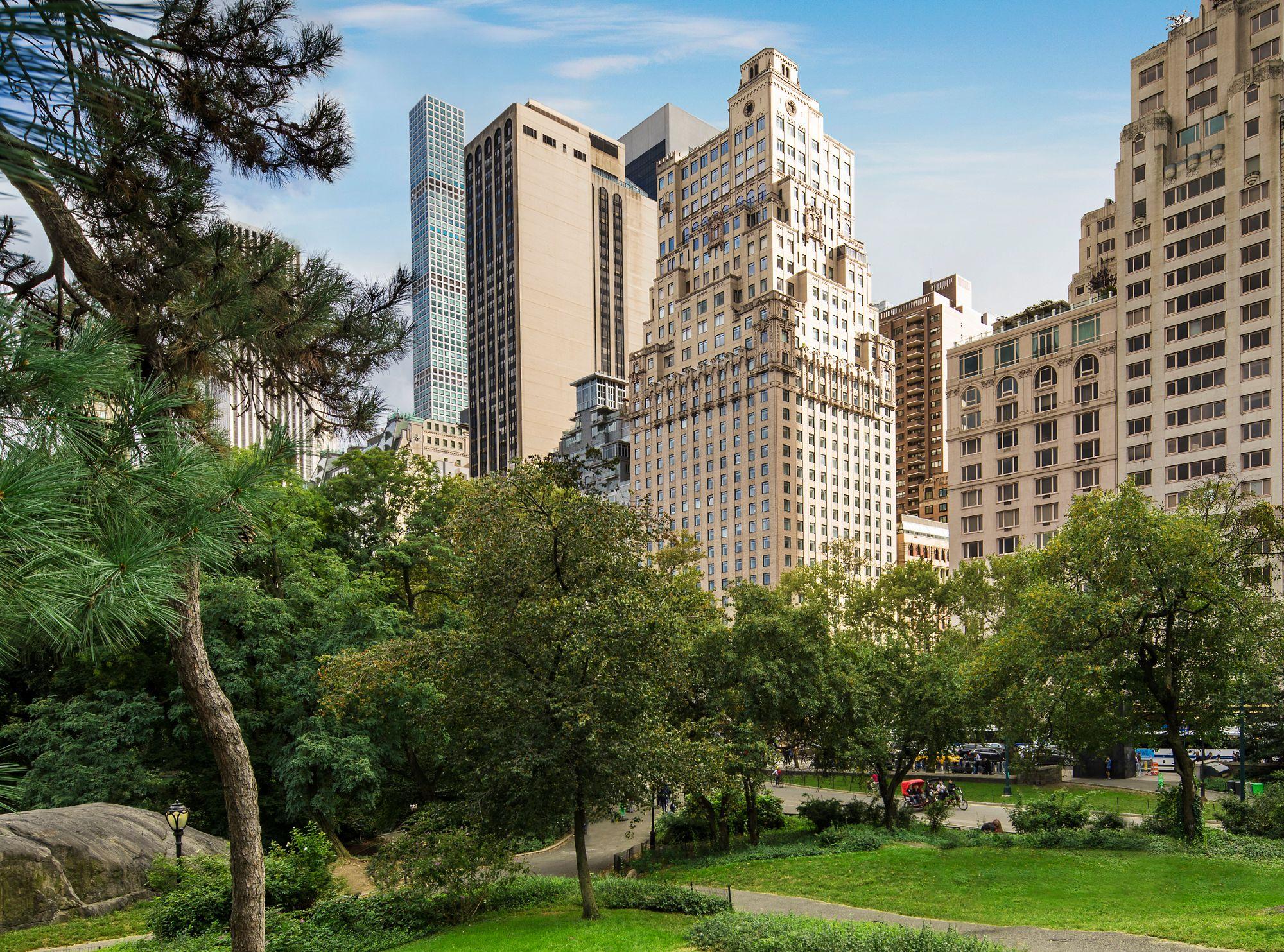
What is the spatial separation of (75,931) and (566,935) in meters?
10.5

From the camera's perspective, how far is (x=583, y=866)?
17484 mm

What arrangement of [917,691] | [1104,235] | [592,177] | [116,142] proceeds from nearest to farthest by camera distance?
[116,142]
[917,691]
[1104,235]
[592,177]

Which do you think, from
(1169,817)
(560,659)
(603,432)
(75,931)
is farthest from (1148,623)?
(603,432)

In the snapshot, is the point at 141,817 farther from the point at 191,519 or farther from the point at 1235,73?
the point at 1235,73

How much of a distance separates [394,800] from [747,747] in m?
13.8

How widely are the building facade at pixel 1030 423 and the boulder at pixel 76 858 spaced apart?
74.2m

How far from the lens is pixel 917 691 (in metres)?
29.3

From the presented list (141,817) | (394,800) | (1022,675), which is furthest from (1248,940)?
(394,800)

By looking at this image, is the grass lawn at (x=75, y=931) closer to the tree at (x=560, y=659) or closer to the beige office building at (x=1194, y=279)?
Result: the tree at (x=560, y=659)

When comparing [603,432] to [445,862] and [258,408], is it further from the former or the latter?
[258,408]

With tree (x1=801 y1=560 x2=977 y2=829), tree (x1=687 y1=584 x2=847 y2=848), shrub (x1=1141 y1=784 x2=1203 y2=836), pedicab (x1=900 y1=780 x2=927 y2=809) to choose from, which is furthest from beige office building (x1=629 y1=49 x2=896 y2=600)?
shrub (x1=1141 y1=784 x2=1203 y2=836)

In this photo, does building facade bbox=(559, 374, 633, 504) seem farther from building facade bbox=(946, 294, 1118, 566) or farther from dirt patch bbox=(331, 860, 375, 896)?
dirt patch bbox=(331, 860, 375, 896)

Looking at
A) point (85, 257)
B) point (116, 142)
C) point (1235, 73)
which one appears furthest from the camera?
point (1235, 73)

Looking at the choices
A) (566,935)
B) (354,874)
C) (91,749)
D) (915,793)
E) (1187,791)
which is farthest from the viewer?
(915,793)
